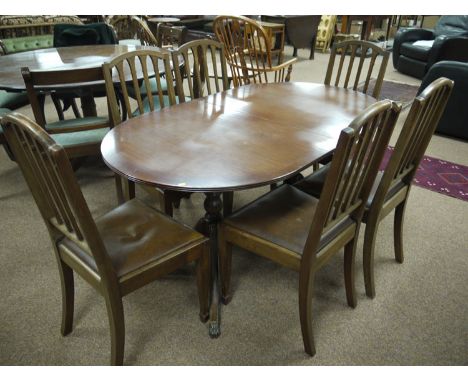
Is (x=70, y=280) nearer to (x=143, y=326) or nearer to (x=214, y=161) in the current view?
(x=143, y=326)

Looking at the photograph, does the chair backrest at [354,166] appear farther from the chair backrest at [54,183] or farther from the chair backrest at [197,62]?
the chair backrest at [197,62]

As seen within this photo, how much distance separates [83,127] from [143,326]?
1.26 m

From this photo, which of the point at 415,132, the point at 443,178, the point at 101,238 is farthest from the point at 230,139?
the point at 443,178

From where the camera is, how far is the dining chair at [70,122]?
69.3 inches

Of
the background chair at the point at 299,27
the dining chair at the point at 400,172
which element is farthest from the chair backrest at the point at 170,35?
the background chair at the point at 299,27

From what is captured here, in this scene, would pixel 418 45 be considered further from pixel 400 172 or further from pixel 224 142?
pixel 224 142

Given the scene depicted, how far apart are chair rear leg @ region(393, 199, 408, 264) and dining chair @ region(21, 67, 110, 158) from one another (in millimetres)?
1661

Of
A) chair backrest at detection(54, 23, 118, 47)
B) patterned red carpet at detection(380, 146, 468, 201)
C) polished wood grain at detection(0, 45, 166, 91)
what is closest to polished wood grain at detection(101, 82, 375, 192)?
polished wood grain at detection(0, 45, 166, 91)

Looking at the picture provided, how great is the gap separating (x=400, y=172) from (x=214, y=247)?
35.2 inches

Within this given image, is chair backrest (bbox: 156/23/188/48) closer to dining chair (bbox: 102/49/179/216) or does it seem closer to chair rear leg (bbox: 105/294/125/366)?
dining chair (bbox: 102/49/179/216)

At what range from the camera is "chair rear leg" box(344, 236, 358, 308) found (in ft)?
4.99

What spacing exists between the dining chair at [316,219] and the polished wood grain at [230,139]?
0.18 meters

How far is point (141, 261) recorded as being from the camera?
48.3 inches

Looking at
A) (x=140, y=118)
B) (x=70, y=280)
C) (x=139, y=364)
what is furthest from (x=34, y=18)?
(x=139, y=364)
